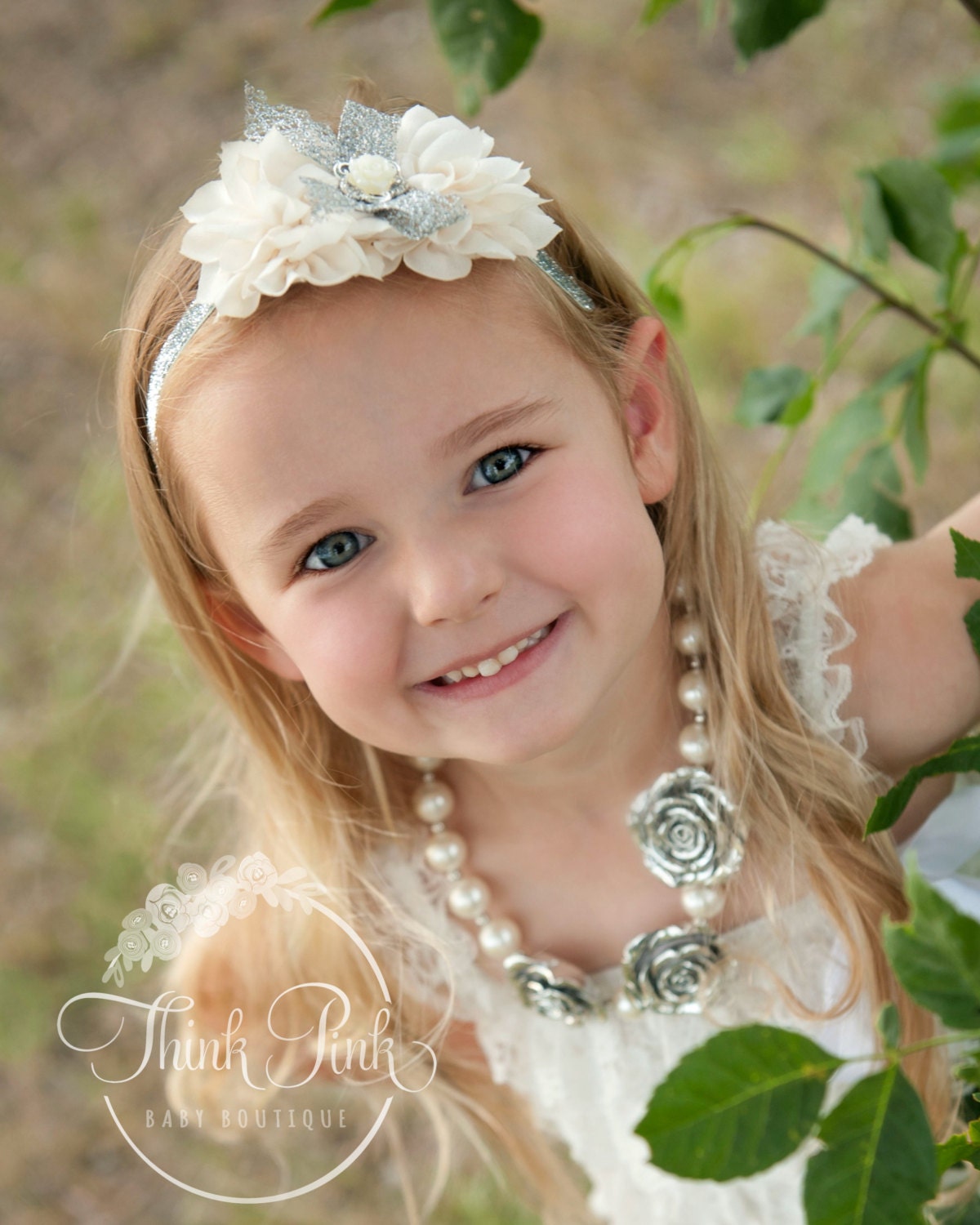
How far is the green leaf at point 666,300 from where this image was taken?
127cm

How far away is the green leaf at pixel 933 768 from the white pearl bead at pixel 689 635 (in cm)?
63

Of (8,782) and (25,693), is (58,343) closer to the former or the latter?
(25,693)

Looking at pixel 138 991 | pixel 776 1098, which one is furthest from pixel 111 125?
pixel 776 1098

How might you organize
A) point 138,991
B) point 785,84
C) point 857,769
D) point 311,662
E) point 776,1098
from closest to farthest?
1. point 776,1098
2. point 311,662
3. point 857,769
4. point 138,991
5. point 785,84

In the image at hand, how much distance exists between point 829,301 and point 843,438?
6.0 inches

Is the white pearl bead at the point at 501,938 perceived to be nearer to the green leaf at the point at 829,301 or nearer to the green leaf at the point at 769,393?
the green leaf at the point at 769,393

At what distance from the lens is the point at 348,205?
953 mm

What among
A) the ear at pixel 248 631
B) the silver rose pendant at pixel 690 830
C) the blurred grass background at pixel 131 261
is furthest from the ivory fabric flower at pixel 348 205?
the blurred grass background at pixel 131 261

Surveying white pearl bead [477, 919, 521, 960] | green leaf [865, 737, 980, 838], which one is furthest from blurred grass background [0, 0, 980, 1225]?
green leaf [865, 737, 980, 838]

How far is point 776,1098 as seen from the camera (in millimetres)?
473

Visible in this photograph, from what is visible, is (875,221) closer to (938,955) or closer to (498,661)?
(498,661)

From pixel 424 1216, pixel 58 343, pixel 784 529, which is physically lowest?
pixel 424 1216

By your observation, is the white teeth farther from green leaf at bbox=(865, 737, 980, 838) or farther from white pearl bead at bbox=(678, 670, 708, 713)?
green leaf at bbox=(865, 737, 980, 838)

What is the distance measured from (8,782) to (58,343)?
1048 mm
